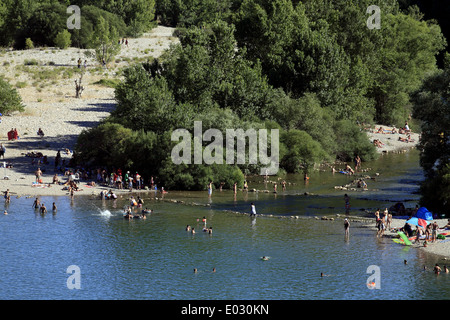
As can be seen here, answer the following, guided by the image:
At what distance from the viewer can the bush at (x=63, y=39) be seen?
135m

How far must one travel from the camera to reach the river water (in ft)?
151

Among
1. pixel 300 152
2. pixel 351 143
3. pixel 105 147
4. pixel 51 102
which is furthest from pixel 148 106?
pixel 351 143

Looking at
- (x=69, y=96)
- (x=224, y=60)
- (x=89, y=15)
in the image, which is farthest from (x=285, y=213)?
(x=89, y=15)

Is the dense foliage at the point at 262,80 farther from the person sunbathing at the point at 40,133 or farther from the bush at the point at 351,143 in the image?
the person sunbathing at the point at 40,133

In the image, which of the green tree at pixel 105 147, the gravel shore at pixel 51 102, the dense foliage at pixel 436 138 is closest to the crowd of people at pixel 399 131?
the gravel shore at pixel 51 102

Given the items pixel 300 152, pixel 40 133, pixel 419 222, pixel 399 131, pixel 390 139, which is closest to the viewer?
pixel 419 222

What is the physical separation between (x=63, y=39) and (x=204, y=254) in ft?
→ 303

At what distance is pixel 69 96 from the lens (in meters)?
111

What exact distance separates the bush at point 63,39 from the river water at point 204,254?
71.4 m

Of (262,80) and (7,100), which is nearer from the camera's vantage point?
(7,100)

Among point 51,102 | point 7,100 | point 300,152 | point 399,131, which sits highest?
point 51,102

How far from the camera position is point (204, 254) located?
175 ft

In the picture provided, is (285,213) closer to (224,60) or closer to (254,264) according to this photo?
(254,264)

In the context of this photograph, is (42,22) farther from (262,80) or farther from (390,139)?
(390,139)
